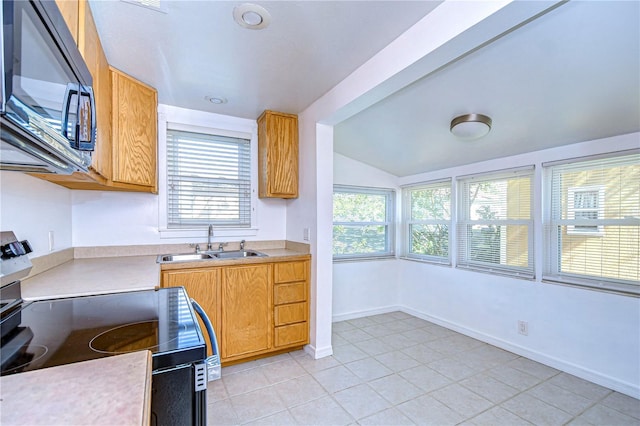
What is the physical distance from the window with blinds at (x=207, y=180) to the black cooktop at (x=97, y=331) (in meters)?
1.62

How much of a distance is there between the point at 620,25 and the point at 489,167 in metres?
1.69

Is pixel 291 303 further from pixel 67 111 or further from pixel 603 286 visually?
pixel 603 286

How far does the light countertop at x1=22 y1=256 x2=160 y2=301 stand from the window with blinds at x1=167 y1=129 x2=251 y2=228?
810 mm

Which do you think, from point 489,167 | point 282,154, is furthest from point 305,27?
point 489,167

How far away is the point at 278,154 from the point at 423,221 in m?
2.10

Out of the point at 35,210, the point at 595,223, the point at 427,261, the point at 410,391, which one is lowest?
the point at 410,391

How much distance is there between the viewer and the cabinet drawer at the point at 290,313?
2633 millimetres

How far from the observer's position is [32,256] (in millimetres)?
1593

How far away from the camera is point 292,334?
269 centimetres

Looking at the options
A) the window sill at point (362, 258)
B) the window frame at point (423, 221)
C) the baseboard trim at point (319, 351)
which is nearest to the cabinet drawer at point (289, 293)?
the baseboard trim at point (319, 351)

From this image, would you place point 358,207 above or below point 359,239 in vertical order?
above

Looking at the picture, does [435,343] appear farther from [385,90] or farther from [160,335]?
[160,335]

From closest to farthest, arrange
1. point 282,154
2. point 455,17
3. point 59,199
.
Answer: point 455,17 < point 59,199 < point 282,154

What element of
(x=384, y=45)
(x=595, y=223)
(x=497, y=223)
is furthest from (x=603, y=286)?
(x=384, y=45)
